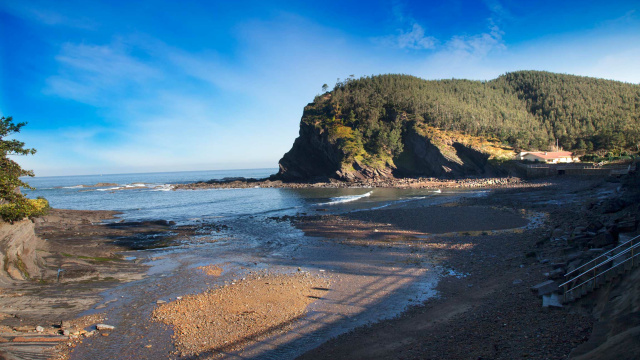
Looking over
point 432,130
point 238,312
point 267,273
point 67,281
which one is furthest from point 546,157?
point 67,281

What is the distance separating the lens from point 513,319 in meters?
8.93

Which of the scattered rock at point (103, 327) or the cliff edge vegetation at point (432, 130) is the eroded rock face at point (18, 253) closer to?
the scattered rock at point (103, 327)

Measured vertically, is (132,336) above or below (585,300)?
below

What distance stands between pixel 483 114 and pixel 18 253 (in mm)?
124814

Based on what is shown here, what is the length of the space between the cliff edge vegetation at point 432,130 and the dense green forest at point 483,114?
0.32 metres

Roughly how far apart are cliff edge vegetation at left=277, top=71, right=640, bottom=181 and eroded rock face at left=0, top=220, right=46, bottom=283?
73953 mm

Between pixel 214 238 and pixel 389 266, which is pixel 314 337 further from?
pixel 214 238

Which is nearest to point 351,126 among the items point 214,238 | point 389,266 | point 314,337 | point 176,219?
point 176,219

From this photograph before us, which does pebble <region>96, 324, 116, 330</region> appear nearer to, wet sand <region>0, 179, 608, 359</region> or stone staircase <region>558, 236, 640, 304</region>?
wet sand <region>0, 179, 608, 359</region>

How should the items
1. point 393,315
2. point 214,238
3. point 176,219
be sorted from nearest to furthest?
point 393,315, point 214,238, point 176,219

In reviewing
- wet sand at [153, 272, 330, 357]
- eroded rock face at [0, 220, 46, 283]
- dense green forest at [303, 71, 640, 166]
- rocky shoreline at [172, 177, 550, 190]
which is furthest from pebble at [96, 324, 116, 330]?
dense green forest at [303, 71, 640, 166]

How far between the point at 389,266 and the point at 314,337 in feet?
26.1

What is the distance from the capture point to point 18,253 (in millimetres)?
15711

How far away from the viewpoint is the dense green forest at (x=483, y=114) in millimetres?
91312
